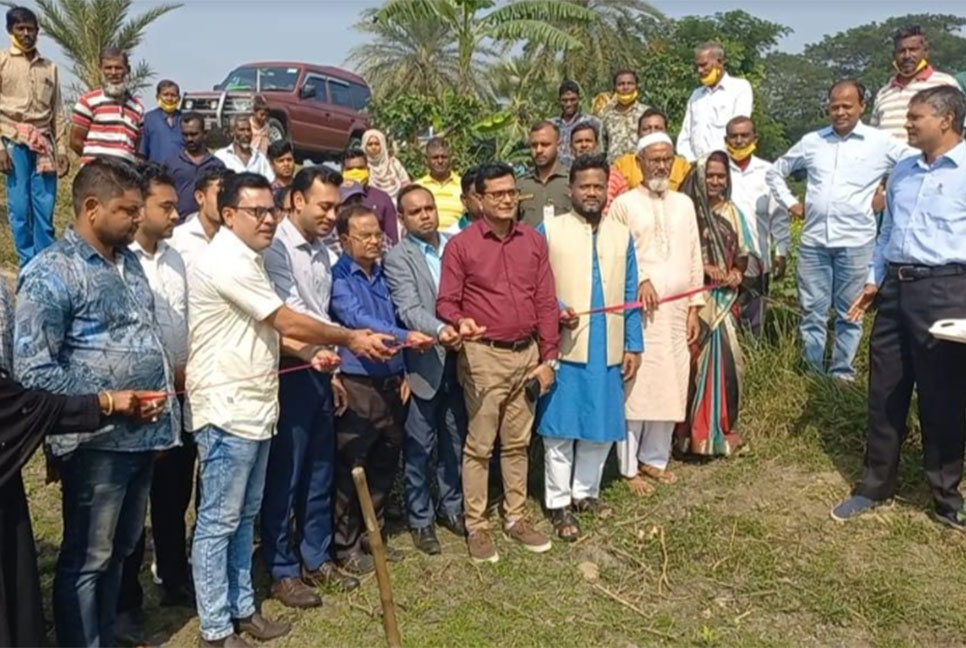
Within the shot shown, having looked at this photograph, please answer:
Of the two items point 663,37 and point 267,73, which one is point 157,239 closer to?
point 267,73

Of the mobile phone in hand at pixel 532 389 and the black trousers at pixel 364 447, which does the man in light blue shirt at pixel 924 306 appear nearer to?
the mobile phone in hand at pixel 532 389

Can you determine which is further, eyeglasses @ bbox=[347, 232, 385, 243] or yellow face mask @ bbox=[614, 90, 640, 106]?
yellow face mask @ bbox=[614, 90, 640, 106]

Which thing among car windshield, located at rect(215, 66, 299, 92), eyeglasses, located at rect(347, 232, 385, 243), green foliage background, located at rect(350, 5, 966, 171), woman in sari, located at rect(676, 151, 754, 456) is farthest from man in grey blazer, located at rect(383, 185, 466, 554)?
car windshield, located at rect(215, 66, 299, 92)

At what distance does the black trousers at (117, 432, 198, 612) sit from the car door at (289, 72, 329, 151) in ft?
37.6

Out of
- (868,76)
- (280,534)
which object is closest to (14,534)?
(280,534)

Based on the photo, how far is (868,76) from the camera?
43406 mm

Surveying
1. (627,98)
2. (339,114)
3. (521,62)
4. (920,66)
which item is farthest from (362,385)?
(521,62)

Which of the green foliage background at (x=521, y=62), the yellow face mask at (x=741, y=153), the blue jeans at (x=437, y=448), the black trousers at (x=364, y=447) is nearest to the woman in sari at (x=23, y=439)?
the black trousers at (x=364, y=447)

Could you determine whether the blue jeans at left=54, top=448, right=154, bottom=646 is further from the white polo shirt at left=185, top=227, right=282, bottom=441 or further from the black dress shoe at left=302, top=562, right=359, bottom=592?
the black dress shoe at left=302, top=562, right=359, bottom=592

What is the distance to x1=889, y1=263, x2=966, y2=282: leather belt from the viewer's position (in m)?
4.07

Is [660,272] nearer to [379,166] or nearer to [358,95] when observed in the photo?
[379,166]

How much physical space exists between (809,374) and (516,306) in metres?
2.62

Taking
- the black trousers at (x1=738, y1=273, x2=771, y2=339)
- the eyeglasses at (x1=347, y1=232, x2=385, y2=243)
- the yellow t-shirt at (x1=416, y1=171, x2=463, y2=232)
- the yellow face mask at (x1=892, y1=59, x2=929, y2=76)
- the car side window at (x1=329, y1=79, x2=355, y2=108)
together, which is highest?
the car side window at (x1=329, y1=79, x2=355, y2=108)

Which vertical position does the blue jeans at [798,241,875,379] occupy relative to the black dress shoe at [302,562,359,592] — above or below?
above
